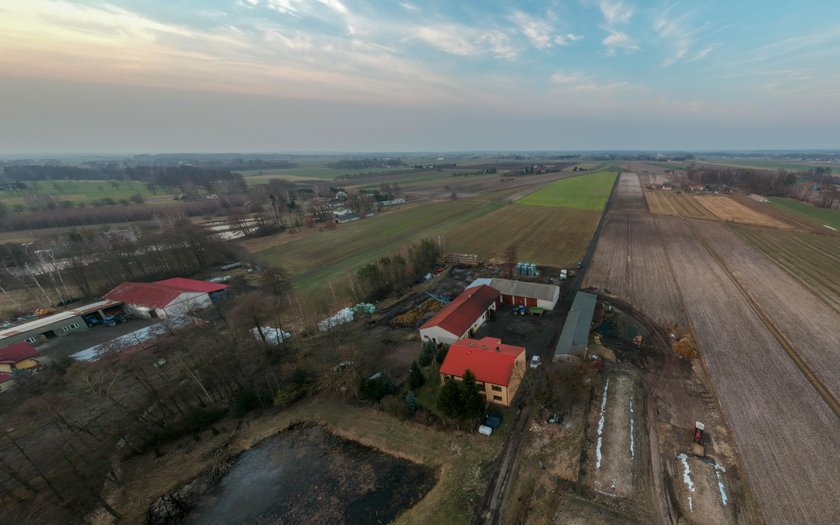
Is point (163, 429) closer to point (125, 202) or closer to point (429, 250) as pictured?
point (429, 250)

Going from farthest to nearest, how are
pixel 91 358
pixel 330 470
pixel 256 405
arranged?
pixel 91 358, pixel 256 405, pixel 330 470

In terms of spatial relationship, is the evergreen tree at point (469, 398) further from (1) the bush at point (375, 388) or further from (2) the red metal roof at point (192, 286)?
(2) the red metal roof at point (192, 286)

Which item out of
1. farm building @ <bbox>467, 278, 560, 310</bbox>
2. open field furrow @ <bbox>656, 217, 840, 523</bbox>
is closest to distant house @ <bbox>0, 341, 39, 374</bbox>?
farm building @ <bbox>467, 278, 560, 310</bbox>

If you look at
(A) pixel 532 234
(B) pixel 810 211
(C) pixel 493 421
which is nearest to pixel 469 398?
(C) pixel 493 421

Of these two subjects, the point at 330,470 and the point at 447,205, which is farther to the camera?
the point at 447,205

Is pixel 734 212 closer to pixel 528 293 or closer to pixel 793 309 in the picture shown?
pixel 793 309

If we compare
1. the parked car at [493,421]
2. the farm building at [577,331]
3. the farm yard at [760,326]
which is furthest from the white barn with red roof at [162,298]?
the farm yard at [760,326]

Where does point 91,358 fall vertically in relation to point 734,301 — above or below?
below

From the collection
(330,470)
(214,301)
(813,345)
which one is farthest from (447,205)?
(330,470)
